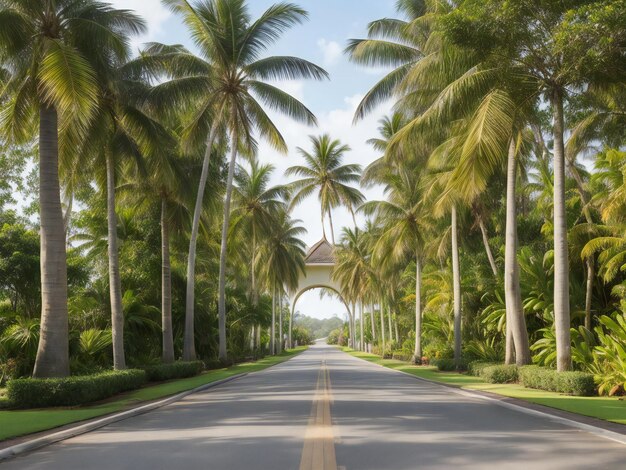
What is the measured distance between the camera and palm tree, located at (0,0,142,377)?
1323cm

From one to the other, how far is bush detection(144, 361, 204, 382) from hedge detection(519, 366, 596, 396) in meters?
12.1

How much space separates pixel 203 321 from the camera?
33.2m

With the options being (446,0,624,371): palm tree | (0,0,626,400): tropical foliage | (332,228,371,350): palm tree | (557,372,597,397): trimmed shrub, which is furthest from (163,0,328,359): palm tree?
(332,228,371,350): palm tree

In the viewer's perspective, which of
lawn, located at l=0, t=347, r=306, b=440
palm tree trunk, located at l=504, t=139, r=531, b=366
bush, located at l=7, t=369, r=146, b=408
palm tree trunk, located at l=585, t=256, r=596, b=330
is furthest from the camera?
palm tree trunk, located at l=585, t=256, r=596, b=330

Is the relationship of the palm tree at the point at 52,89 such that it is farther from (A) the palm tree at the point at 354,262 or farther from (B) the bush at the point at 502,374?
(A) the palm tree at the point at 354,262

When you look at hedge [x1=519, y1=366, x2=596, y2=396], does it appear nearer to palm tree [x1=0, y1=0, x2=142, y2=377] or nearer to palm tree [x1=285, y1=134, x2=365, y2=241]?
palm tree [x1=0, y1=0, x2=142, y2=377]

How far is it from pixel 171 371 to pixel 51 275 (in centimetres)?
884

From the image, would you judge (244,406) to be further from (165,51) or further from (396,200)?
(396,200)

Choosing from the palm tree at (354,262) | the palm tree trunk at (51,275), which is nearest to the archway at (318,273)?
the palm tree at (354,262)

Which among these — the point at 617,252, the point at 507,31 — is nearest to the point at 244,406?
the point at 507,31

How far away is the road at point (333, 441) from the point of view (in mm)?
6746

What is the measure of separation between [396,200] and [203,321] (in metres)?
12.7

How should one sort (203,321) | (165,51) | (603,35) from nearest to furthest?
1. (603,35)
2. (165,51)
3. (203,321)

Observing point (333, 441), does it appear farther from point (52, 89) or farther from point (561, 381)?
point (52, 89)
